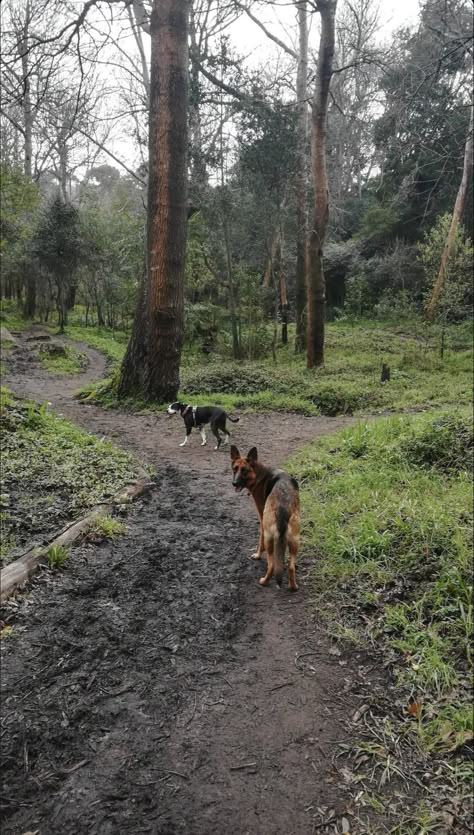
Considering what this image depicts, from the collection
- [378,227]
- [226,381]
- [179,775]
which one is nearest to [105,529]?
[179,775]

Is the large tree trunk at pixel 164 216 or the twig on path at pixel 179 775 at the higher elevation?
the large tree trunk at pixel 164 216

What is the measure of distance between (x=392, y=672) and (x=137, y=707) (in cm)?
149

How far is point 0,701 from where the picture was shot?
8.62ft

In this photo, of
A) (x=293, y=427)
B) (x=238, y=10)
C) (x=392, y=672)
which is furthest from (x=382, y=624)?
(x=238, y=10)

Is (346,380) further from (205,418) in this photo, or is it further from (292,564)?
(292,564)

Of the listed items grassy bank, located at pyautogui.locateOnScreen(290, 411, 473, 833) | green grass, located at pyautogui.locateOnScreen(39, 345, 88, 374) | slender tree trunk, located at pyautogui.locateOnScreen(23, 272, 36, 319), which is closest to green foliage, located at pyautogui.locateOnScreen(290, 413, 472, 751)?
grassy bank, located at pyautogui.locateOnScreen(290, 411, 473, 833)

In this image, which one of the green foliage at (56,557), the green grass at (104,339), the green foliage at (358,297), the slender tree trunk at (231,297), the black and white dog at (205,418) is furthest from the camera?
the green foliage at (358,297)

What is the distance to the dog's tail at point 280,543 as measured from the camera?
3559 mm

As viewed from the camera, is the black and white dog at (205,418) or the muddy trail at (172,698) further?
the black and white dog at (205,418)

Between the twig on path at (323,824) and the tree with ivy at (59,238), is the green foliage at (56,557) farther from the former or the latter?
the tree with ivy at (59,238)

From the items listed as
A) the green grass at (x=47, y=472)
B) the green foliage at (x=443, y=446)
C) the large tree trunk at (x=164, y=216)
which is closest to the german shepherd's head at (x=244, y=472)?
the green grass at (x=47, y=472)

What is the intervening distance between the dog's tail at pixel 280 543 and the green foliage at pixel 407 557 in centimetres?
34

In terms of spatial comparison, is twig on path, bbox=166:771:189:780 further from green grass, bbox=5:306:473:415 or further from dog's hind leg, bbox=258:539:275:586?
green grass, bbox=5:306:473:415

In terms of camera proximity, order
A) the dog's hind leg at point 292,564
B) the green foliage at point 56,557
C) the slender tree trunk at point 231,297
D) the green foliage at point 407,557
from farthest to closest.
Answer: the slender tree trunk at point 231,297, the green foliage at point 56,557, the dog's hind leg at point 292,564, the green foliage at point 407,557
